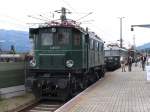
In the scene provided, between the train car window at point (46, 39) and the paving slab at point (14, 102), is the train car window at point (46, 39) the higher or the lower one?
the higher one

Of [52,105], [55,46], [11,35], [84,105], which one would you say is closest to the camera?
[84,105]

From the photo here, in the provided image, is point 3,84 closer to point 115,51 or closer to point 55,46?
point 55,46

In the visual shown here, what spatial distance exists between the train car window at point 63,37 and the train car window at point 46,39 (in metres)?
0.37

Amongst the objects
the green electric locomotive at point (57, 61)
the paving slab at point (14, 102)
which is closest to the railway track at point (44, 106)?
the green electric locomotive at point (57, 61)

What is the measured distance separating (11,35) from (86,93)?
46.7 metres

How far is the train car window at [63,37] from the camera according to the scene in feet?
62.5

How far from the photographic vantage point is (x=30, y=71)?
19.1 metres

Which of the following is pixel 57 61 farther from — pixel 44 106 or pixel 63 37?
pixel 44 106

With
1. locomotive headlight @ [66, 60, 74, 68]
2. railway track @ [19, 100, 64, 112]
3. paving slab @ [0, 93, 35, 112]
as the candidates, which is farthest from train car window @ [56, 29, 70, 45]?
paving slab @ [0, 93, 35, 112]

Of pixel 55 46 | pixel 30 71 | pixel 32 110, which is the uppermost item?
pixel 55 46

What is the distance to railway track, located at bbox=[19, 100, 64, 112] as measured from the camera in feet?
53.3

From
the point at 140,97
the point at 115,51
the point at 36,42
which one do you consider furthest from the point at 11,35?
the point at 140,97

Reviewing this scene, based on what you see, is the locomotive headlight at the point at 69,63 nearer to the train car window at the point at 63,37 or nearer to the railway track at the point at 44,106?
the train car window at the point at 63,37

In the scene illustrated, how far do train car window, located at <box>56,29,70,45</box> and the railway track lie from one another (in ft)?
9.46
